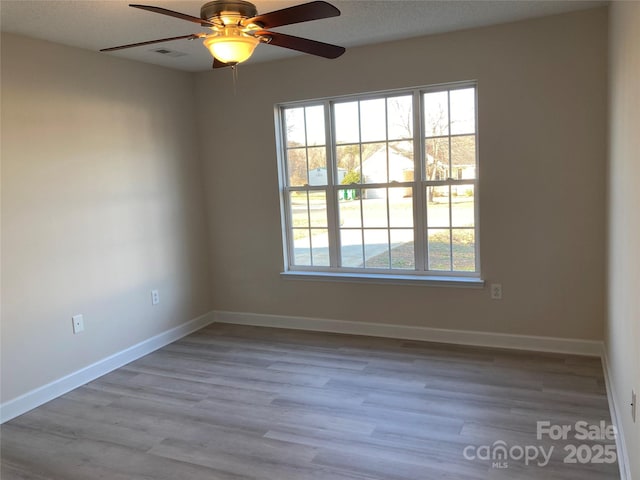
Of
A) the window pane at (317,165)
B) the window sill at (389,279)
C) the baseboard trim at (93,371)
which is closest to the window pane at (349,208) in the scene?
the window pane at (317,165)

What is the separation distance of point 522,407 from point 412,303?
4.59 ft

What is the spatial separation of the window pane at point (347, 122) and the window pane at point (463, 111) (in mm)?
802

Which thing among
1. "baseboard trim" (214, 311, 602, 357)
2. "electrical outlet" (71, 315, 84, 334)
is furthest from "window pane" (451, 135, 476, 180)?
"electrical outlet" (71, 315, 84, 334)

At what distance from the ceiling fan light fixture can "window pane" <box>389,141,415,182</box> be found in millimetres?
2058

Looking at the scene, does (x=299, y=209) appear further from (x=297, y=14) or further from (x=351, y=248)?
(x=297, y=14)

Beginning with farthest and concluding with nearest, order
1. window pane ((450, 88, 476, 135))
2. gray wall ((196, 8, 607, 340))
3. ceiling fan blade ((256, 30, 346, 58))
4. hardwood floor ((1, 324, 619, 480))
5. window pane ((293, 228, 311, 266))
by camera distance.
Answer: window pane ((293, 228, 311, 266)) < window pane ((450, 88, 476, 135)) < gray wall ((196, 8, 607, 340)) < hardwood floor ((1, 324, 619, 480)) < ceiling fan blade ((256, 30, 346, 58))

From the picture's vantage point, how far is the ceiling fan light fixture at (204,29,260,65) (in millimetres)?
2240

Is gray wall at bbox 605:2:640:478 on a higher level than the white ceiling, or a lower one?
lower

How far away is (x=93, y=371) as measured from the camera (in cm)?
377

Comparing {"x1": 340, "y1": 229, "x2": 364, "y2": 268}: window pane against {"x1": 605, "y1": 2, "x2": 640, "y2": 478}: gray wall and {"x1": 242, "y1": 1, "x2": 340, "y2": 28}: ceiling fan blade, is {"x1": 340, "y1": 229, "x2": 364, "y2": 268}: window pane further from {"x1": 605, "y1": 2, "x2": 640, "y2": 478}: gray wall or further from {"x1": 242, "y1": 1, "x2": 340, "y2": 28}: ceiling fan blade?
{"x1": 242, "y1": 1, "x2": 340, "y2": 28}: ceiling fan blade

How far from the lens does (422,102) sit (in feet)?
13.2

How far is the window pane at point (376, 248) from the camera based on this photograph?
14.2ft

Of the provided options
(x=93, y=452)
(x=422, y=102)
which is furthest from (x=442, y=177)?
(x=93, y=452)

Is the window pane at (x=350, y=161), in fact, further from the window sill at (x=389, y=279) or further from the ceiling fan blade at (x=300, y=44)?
the ceiling fan blade at (x=300, y=44)
